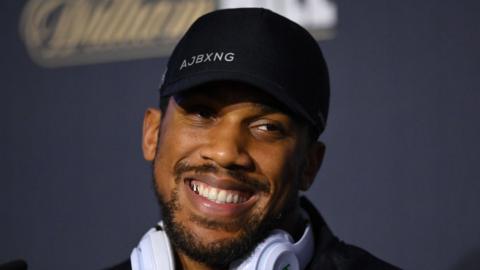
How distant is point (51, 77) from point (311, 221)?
35.8 inches

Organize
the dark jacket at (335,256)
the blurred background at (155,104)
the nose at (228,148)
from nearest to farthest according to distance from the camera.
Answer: the nose at (228,148)
the dark jacket at (335,256)
the blurred background at (155,104)

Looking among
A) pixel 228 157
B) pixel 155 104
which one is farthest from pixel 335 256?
pixel 155 104

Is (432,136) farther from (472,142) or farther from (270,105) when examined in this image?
(270,105)

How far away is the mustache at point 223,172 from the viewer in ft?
2.88

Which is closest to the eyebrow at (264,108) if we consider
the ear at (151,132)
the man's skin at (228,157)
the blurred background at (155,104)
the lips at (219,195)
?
the man's skin at (228,157)

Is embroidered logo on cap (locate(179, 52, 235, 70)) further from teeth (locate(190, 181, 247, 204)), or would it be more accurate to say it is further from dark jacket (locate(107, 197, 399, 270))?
dark jacket (locate(107, 197, 399, 270))

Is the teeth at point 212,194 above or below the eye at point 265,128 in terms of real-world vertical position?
below

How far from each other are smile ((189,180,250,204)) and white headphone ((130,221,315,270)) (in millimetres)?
68

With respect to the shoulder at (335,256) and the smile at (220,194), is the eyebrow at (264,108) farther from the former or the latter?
the shoulder at (335,256)

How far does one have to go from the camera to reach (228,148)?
0.86 metres

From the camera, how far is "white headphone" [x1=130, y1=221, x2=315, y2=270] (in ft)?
2.85

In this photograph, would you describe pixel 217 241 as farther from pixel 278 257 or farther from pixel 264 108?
pixel 264 108

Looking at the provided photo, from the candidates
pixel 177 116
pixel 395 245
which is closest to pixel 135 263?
pixel 177 116

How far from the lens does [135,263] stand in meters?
0.94
